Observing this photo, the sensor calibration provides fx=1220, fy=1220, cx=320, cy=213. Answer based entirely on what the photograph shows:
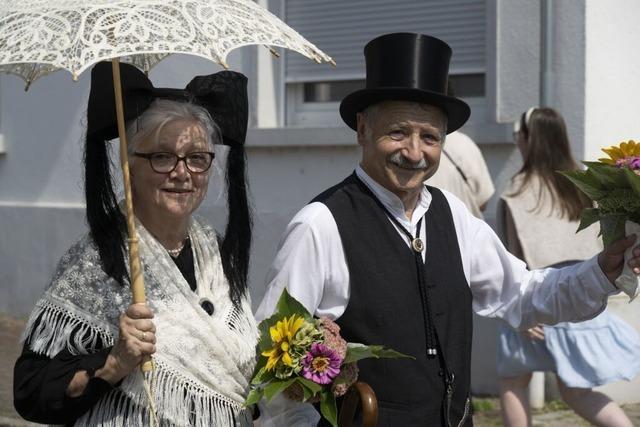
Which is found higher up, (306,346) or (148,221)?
(148,221)

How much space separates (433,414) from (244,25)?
1.36 meters

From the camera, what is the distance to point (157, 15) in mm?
3133

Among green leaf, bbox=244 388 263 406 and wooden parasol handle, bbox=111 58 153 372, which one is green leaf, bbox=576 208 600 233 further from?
wooden parasol handle, bbox=111 58 153 372

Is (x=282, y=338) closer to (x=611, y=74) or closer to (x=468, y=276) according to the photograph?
(x=468, y=276)

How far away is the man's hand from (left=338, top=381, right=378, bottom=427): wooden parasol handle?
0.90m

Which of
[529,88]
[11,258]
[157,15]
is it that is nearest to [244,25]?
[157,15]

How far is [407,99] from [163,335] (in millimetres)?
1115

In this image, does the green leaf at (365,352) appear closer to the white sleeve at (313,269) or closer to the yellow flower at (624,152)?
the white sleeve at (313,269)

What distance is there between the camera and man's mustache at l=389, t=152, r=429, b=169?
3.87 meters

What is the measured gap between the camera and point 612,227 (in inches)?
148

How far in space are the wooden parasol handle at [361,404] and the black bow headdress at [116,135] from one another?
0.48 meters

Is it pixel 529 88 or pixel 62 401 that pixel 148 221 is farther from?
pixel 529 88

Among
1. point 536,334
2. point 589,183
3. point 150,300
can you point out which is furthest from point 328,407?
point 536,334

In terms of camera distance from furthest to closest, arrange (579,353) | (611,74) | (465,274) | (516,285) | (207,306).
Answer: (611,74)
(579,353)
(516,285)
(465,274)
(207,306)
